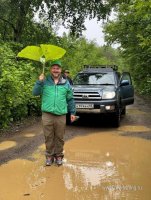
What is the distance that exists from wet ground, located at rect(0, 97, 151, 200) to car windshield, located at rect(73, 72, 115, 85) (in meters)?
1.75

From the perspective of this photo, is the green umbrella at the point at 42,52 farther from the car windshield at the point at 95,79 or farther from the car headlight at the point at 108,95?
the car windshield at the point at 95,79

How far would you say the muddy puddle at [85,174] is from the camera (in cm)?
536

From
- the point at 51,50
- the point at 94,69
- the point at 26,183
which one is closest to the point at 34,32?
the point at 94,69

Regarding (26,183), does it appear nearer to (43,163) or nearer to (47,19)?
(43,163)

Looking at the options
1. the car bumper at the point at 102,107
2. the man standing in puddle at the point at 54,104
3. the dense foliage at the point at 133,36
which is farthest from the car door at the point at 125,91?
the dense foliage at the point at 133,36

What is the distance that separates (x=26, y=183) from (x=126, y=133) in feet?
15.4

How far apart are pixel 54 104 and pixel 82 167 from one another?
1321 millimetres

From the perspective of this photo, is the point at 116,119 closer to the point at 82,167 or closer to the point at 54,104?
the point at 82,167

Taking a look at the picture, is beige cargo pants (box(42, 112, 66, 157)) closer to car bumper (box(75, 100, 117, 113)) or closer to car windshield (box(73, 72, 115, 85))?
car bumper (box(75, 100, 117, 113))

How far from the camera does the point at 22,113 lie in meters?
11.5

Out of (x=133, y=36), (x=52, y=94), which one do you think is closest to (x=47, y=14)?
(x=133, y=36)

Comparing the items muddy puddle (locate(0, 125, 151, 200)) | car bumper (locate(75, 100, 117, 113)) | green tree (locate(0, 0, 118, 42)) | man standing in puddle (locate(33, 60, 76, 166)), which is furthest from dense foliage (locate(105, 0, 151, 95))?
man standing in puddle (locate(33, 60, 76, 166))

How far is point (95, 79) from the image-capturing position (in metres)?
11.7

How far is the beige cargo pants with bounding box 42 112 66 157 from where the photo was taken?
21.9 feet
